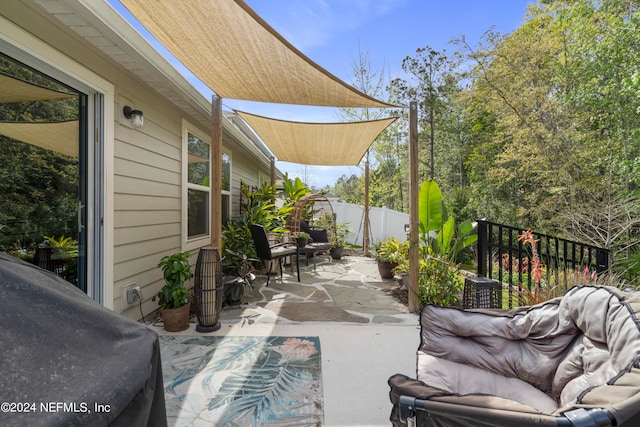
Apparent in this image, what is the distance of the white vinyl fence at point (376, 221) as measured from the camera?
11336 millimetres

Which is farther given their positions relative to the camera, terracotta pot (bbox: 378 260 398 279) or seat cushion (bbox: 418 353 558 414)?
terracotta pot (bbox: 378 260 398 279)

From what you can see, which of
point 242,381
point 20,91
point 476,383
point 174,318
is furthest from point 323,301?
point 20,91

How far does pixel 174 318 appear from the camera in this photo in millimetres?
3279

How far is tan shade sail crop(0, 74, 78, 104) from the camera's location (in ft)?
6.64

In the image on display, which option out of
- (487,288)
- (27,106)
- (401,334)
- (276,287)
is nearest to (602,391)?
(487,288)

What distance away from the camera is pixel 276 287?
17.4ft

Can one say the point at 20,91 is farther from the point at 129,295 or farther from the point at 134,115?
the point at 129,295

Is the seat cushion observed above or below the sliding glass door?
below

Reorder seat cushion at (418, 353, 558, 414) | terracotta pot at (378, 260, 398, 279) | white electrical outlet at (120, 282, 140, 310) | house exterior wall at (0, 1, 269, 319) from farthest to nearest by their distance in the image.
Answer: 1. terracotta pot at (378, 260, 398, 279)
2. white electrical outlet at (120, 282, 140, 310)
3. house exterior wall at (0, 1, 269, 319)
4. seat cushion at (418, 353, 558, 414)

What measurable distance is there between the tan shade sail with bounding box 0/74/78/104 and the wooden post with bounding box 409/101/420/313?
353 centimetres

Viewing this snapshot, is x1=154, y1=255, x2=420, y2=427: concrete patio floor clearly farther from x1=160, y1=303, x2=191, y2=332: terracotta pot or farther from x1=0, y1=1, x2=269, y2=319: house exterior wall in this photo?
x1=0, y1=1, x2=269, y2=319: house exterior wall

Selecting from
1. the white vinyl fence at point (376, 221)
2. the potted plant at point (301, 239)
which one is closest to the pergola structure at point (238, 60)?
the potted plant at point (301, 239)

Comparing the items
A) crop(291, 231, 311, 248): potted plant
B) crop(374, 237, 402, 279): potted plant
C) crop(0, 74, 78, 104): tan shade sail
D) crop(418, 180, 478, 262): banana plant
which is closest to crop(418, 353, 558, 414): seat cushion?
crop(0, 74, 78, 104): tan shade sail

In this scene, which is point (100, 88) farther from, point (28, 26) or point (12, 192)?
point (12, 192)
